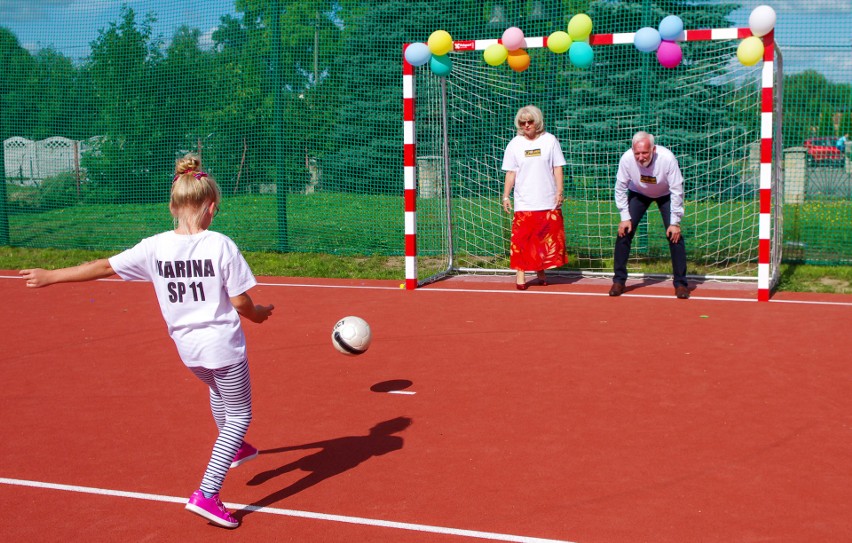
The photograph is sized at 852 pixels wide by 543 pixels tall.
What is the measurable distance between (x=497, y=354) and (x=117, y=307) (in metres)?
4.96

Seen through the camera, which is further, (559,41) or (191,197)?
(559,41)

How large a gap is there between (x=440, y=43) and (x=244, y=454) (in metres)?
6.99

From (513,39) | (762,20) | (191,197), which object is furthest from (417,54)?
(191,197)

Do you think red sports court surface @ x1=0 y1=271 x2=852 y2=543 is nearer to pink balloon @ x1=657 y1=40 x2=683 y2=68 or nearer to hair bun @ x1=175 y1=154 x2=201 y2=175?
hair bun @ x1=175 y1=154 x2=201 y2=175

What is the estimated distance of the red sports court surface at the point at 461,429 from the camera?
4.23 metres

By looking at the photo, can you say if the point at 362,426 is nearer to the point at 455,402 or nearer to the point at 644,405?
the point at 455,402

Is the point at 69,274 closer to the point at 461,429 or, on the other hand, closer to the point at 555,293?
the point at 461,429

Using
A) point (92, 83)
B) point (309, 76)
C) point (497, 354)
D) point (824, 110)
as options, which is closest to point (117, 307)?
point (497, 354)

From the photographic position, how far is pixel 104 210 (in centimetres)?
1641

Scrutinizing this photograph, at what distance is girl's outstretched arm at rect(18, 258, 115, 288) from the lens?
13.6 feet

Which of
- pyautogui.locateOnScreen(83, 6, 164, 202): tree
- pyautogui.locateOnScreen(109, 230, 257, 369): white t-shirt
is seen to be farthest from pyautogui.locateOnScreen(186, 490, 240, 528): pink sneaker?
pyautogui.locateOnScreen(83, 6, 164, 202): tree

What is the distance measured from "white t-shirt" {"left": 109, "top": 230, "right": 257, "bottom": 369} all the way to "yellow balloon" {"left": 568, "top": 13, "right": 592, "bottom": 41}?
7301 mm

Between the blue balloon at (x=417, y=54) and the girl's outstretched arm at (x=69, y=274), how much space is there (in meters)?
7.16

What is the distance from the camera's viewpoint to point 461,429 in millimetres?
5578
